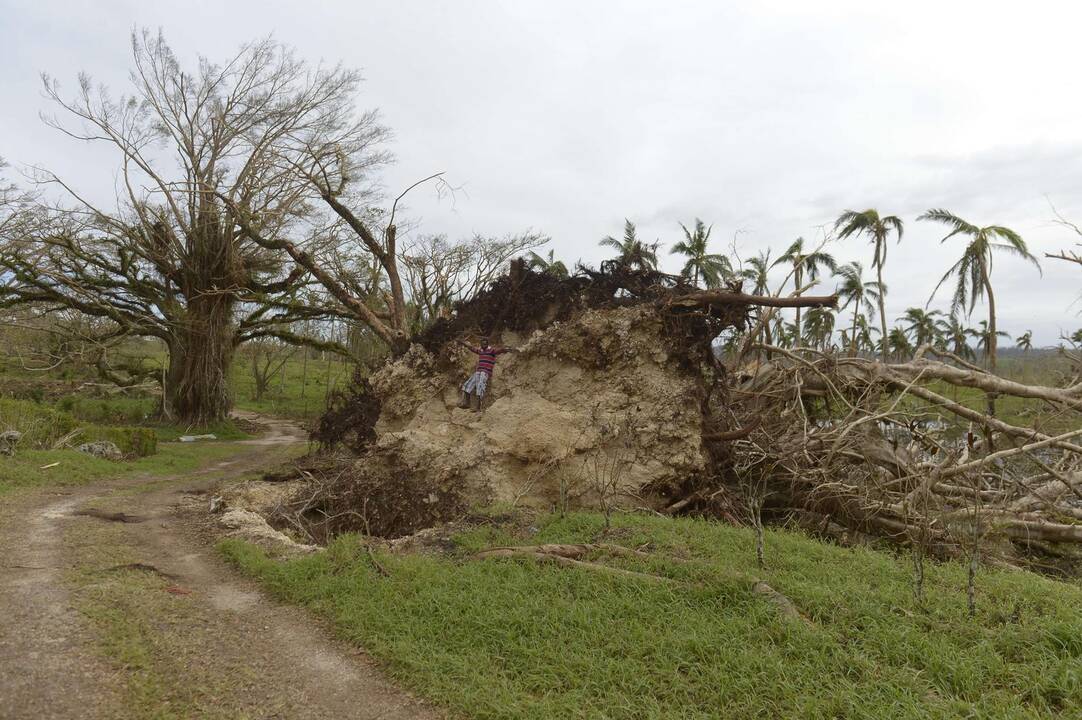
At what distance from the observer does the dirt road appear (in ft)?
12.9

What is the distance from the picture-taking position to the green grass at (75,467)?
10938 millimetres

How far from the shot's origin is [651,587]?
5.25 metres

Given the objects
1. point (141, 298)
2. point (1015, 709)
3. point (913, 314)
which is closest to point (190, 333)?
point (141, 298)

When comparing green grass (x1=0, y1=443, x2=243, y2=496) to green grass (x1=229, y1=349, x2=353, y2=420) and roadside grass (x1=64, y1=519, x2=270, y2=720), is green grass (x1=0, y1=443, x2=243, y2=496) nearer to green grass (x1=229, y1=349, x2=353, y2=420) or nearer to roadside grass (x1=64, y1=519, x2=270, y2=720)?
roadside grass (x1=64, y1=519, x2=270, y2=720)

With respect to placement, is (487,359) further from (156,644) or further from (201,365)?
(201,365)

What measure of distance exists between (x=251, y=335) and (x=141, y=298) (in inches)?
148

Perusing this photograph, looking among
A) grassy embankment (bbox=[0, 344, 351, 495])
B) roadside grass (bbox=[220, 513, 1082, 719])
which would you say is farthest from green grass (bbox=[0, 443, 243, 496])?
roadside grass (bbox=[220, 513, 1082, 719])

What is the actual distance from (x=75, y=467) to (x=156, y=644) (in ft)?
32.4

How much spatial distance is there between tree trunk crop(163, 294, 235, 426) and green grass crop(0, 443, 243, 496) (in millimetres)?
5800

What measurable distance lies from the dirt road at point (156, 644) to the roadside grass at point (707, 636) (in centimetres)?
34

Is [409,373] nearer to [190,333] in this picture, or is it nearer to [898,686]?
[898,686]

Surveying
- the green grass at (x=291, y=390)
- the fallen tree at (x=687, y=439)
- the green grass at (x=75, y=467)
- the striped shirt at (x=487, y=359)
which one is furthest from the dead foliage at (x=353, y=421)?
the green grass at (x=291, y=390)

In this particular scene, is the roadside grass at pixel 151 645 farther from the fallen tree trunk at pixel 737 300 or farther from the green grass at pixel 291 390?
the green grass at pixel 291 390

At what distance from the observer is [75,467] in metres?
12.3
